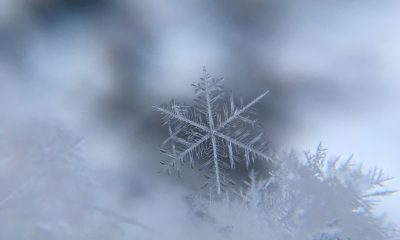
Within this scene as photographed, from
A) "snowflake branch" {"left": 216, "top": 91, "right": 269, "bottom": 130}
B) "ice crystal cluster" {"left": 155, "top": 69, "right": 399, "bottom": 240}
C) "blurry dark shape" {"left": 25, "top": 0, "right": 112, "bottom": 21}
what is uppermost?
"blurry dark shape" {"left": 25, "top": 0, "right": 112, "bottom": 21}

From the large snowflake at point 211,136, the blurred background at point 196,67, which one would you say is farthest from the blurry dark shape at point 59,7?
the large snowflake at point 211,136

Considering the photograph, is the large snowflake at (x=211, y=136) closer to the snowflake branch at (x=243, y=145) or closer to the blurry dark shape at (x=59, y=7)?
the snowflake branch at (x=243, y=145)

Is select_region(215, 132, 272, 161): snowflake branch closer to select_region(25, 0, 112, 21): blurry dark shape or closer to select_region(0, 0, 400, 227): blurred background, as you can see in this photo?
select_region(0, 0, 400, 227): blurred background

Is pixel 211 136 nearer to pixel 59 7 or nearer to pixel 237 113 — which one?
pixel 237 113

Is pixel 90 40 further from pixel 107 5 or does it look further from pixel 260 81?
pixel 260 81

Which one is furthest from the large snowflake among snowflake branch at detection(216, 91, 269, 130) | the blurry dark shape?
the blurry dark shape

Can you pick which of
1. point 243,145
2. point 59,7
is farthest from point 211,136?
point 59,7
